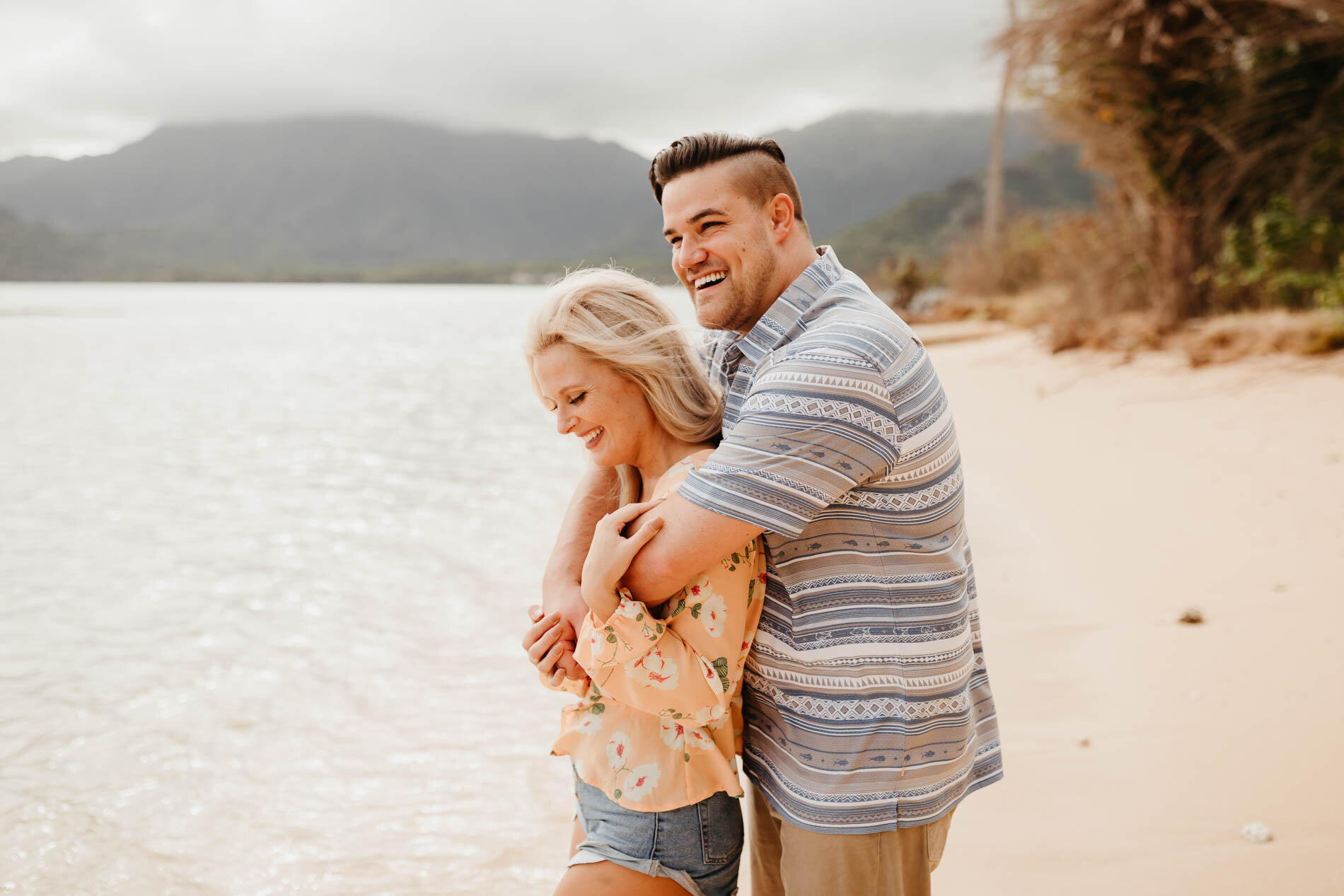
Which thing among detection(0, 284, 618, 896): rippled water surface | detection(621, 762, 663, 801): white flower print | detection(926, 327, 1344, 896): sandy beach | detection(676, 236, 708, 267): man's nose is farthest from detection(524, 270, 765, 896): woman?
detection(0, 284, 618, 896): rippled water surface

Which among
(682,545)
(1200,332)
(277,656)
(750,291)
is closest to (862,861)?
(682,545)

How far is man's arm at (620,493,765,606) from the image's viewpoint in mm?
1520

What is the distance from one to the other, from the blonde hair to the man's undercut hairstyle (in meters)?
0.28

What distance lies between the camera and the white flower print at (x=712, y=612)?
5.30ft

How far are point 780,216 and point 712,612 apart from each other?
0.84 metres

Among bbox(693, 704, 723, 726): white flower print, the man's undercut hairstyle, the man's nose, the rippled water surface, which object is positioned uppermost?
the man's undercut hairstyle

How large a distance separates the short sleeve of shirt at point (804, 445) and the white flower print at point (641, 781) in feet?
1.94

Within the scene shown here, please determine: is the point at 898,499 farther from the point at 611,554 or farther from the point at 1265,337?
the point at 1265,337

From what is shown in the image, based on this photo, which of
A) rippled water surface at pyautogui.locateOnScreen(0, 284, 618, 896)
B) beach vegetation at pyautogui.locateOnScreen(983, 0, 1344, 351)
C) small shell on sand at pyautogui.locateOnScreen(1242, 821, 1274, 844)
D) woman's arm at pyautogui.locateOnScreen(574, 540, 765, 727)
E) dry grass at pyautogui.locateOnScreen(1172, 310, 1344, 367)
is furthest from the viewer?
beach vegetation at pyautogui.locateOnScreen(983, 0, 1344, 351)

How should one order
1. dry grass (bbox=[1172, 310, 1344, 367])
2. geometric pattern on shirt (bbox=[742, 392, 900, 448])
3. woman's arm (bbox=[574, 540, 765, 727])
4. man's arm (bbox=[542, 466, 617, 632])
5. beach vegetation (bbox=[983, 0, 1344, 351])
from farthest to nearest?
beach vegetation (bbox=[983, 0, 1344, 351]) → dry grass (bbox=[1172, 310, 1344, 367]) → man's arm (bbox=[542, 466, 617, 632]) → woman's arm (bbox=[574, 540, 765, 727]) → geometric pattern on shirt (bbox=[742, 392, 900, 448])

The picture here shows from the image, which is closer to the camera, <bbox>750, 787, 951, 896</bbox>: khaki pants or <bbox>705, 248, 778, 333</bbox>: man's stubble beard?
<bbox>750, 787, 951, 896</bbox>: khaki pants

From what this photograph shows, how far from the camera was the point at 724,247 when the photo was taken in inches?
73.1

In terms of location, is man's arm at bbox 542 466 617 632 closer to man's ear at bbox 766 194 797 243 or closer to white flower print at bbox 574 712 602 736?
white flower print at bbox 574 712 602 736

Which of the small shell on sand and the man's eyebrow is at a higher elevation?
the man's eyebrow
